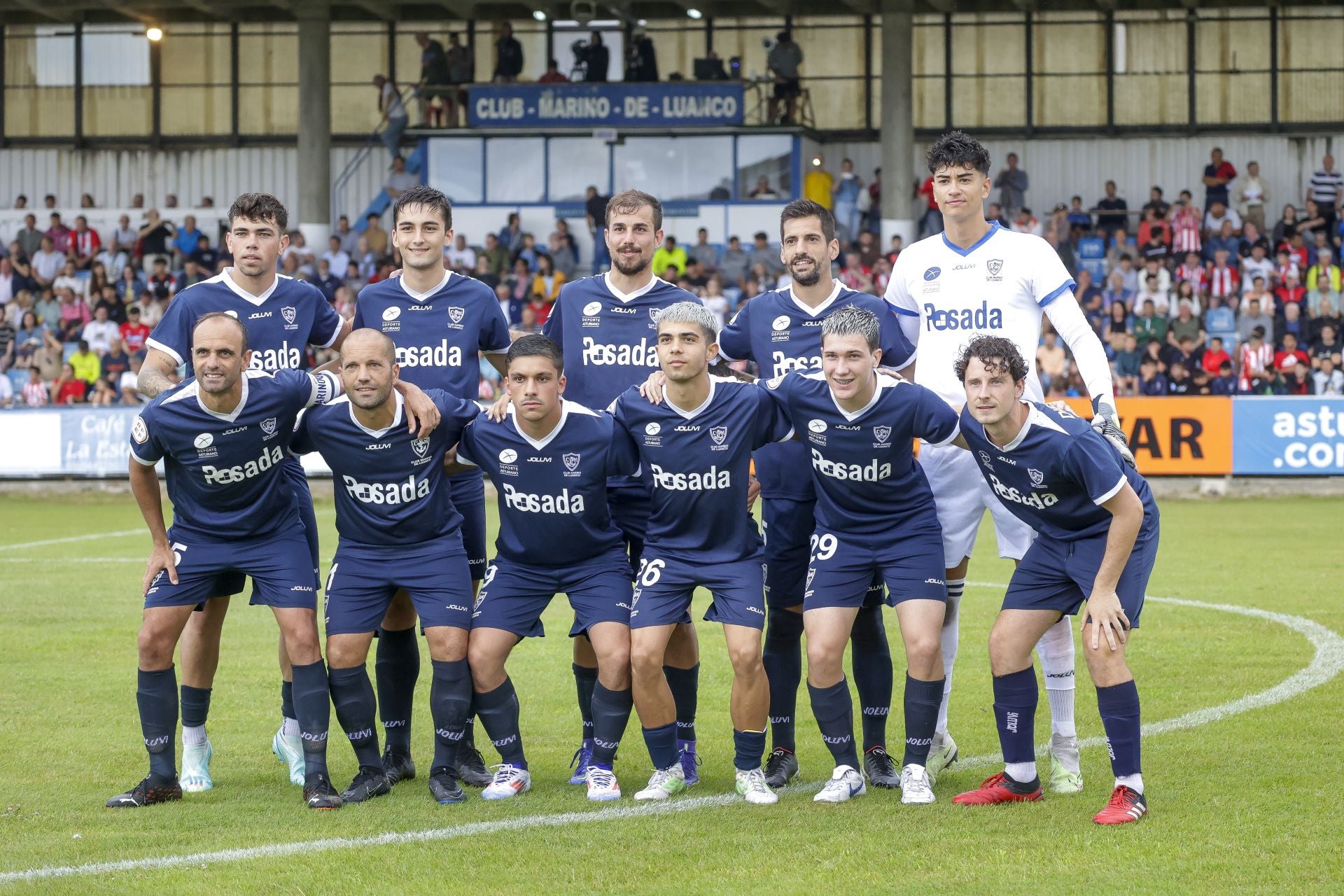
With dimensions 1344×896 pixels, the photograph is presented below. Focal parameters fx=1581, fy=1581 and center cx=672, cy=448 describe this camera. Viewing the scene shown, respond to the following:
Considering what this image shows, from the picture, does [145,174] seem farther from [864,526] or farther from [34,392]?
[864,526]

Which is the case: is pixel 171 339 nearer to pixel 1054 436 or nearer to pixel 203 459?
pixel 203 459

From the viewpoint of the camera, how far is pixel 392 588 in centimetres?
658

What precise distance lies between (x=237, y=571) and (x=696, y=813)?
2170 mm

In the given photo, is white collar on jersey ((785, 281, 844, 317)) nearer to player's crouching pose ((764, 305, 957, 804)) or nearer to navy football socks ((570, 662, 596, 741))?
player's crouching pose ((764, 305, 957, 804))

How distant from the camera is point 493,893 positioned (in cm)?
500

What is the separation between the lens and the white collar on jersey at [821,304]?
6.91 meters

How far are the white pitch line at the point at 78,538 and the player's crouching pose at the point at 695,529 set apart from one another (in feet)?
35.7

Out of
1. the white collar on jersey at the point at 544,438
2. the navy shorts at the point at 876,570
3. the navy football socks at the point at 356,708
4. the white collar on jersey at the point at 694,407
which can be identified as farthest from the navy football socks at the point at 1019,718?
the navy football socks at the point at 356,708

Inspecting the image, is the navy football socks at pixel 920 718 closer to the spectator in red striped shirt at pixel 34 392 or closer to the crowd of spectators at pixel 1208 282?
the crowd of spectators at pixel 1208 282

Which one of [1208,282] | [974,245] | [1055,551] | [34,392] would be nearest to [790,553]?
[1055,551]

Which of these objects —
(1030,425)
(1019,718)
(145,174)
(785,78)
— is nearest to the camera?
(1030,425)

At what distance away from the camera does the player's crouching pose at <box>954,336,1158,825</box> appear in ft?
19.3

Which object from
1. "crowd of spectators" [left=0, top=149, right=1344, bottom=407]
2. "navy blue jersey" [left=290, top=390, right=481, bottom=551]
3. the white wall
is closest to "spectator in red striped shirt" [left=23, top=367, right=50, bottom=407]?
"crowd of spectators" [left=0, top=149, right=1344, bottom=407]

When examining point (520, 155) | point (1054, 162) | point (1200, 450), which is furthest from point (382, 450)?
point (1054, 162)
